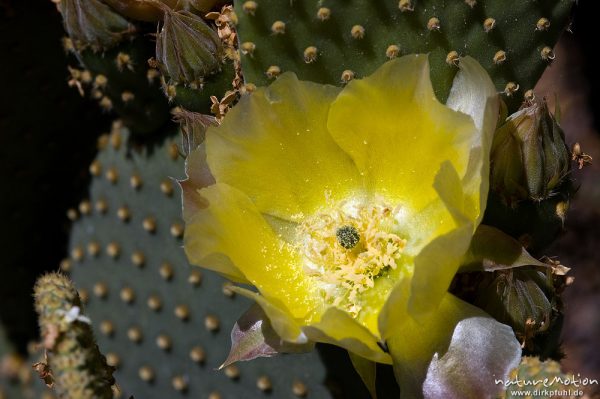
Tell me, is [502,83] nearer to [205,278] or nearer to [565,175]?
[565,175]

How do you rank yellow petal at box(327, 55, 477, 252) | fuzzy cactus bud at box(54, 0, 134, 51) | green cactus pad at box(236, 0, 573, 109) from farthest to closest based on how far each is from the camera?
fuzzy cactus bud at box(54, 0, 134, 51) < green cactus pad at box(236, 0, 573, 109) < yellow petal at box(327, 55, 477, 252)

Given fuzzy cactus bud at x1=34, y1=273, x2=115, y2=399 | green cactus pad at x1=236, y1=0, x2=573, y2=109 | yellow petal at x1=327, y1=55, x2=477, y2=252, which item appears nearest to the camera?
A: fuzzy cactus bud at x1=34, y1=273, x2=115, y2=399

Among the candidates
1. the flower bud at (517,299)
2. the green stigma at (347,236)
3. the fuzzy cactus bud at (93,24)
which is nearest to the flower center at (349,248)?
the green stigma at (347,236)

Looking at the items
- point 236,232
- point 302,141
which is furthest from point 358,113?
point 236,232

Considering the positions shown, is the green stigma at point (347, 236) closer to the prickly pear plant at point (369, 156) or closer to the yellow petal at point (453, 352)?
the prickly pear plant at point (369, 156)

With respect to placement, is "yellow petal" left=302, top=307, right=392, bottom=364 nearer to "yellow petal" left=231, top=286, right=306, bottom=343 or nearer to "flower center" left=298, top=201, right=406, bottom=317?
"yellow petal" left=231, top=286, right=306, bottom=343

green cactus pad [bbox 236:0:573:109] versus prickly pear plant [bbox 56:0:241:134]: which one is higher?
green cactus pad [bbox 236:0:573:109]

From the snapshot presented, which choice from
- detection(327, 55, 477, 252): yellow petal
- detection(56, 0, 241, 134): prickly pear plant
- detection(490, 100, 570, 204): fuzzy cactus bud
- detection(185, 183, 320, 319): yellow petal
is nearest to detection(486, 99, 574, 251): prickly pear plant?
detection(490, 100, 570, 204): fuzzy cactus bud
